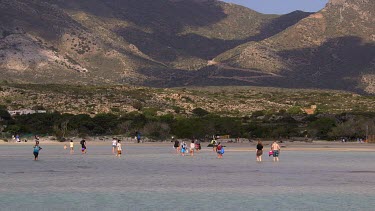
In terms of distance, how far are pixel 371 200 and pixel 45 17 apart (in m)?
161

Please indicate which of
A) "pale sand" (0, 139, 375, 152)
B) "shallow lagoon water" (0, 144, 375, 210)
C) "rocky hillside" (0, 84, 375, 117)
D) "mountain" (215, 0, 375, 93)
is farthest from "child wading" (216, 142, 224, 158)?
"mountain" (215, 0, 375, 93)

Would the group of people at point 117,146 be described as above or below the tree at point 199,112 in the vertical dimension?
below

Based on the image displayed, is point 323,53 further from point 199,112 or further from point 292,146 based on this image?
point 292,146

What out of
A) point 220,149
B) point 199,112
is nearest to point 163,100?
point 199,112

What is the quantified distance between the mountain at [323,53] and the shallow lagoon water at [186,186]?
401ft

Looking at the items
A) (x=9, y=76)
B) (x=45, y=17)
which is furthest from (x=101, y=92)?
(x=45, y=17)

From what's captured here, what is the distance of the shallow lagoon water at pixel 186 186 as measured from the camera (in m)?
23.1

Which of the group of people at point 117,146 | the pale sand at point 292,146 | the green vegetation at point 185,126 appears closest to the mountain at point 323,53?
the green vegetation at point 185,126

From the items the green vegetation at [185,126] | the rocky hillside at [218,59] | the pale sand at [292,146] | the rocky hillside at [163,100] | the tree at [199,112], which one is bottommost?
the pale sand at [292,146]

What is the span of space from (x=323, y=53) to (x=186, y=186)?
Result: 148m

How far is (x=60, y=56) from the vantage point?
17075 cm

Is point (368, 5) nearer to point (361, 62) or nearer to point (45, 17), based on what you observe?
point (361, 62)

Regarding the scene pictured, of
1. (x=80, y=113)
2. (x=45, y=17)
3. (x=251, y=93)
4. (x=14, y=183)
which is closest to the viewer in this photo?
(x=14, y=183)

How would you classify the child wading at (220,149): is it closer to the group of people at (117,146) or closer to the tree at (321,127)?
the group of people at (117,146)
